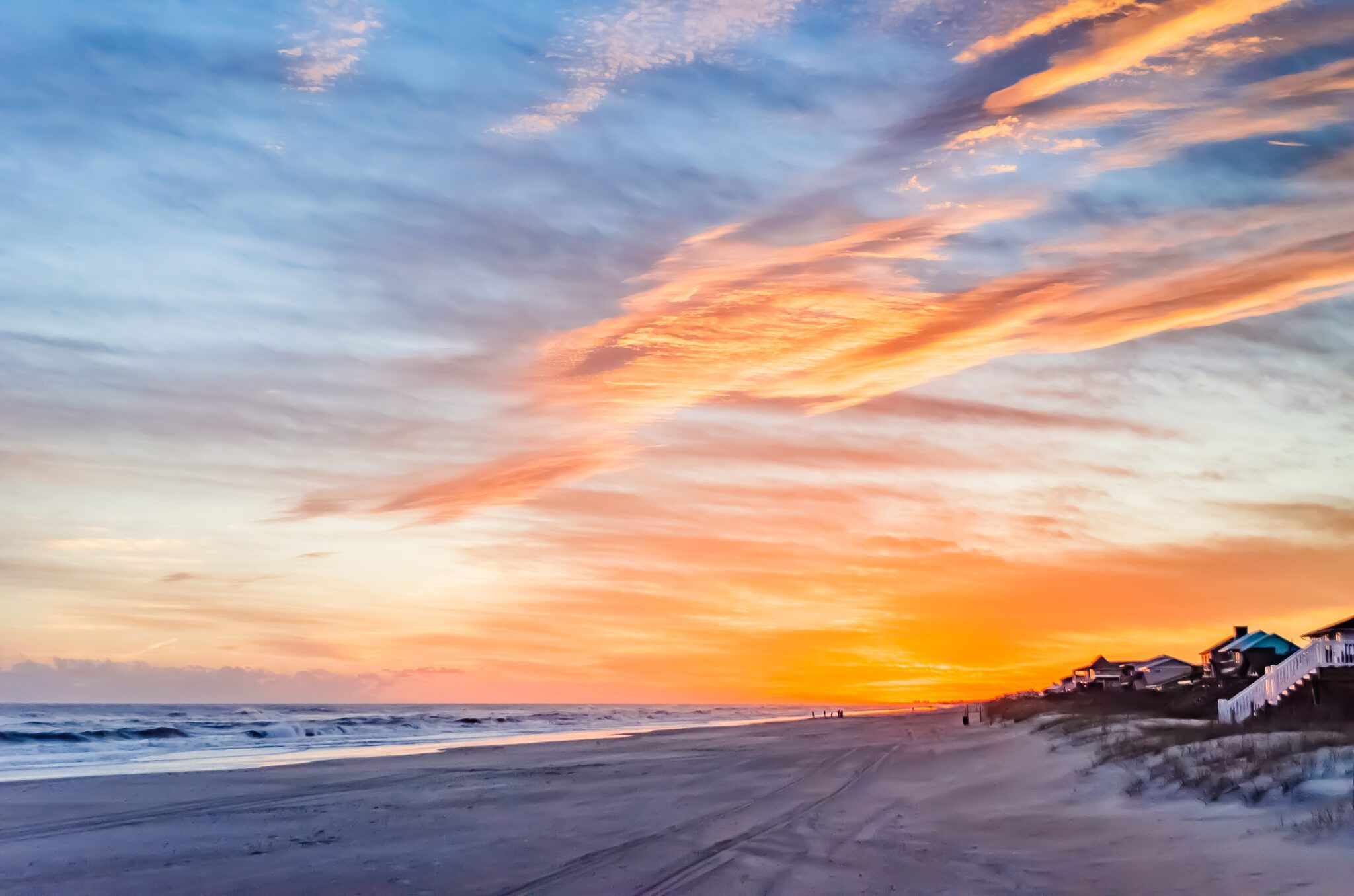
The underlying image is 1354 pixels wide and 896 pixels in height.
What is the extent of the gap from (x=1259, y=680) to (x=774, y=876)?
98.0ft

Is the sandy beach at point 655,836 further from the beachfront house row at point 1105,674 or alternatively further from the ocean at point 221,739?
the beachfront house row at point 1105,674

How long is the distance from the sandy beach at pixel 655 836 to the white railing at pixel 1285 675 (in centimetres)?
964

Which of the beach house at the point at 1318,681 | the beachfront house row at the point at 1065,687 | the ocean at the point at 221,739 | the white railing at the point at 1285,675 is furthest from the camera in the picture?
the beachfront house row at the point at 1065,687

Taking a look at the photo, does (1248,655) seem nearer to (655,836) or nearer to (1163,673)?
(1163,673)

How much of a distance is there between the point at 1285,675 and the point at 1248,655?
81.2ft

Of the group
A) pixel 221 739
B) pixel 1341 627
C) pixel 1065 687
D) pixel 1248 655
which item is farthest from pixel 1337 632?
pixel 1065 687

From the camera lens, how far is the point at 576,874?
12.7m

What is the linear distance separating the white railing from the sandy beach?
964 cm

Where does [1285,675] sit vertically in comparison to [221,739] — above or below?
above

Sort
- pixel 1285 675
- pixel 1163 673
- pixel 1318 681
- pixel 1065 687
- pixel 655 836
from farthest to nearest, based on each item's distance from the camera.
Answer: pixel 1065 687
pixel 1163 673
pixel 1285 675
pixel 1318 681
pixel 655 836

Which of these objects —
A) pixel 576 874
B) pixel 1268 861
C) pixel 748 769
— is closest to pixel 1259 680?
pixel 748 769

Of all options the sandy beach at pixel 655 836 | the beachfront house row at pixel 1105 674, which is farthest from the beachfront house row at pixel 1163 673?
the sandy beach at pixel 655 836

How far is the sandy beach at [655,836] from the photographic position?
37.8 feet

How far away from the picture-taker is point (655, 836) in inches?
625
